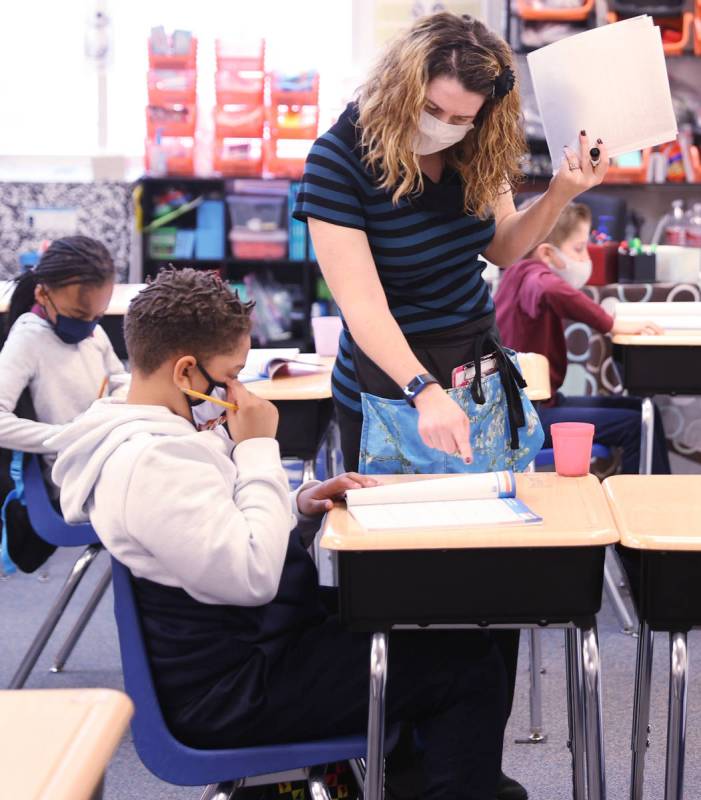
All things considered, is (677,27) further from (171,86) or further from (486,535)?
(486,535)

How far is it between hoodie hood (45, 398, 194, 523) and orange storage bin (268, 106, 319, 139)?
4.49 meters

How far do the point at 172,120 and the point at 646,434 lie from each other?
351cm

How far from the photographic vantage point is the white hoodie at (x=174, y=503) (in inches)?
57.2

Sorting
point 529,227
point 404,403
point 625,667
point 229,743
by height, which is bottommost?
point 625,667

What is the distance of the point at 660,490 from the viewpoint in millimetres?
1790

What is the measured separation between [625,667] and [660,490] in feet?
→ 4.01

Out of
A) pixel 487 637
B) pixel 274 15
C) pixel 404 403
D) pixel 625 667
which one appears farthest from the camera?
pixel 274 15

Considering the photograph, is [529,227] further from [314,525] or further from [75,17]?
[75,17]

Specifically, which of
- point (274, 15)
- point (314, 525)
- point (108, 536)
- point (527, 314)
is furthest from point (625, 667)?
point (274, 15)

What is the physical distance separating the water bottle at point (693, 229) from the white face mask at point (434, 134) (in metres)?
3.76

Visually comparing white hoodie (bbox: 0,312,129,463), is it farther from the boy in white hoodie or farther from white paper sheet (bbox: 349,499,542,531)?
white paper sheet (bbox: 349,499,542,531)

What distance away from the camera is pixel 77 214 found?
232 inches

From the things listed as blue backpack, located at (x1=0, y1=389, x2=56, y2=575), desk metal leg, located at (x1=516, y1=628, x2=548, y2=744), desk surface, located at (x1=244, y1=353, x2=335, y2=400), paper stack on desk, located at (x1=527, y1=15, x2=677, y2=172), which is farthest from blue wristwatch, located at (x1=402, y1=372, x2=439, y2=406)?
blue backpack, located at (x1=0, y1=389, x2=56, y2=575)

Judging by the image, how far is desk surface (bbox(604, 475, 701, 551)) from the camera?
1530 millimetres
